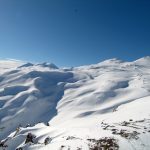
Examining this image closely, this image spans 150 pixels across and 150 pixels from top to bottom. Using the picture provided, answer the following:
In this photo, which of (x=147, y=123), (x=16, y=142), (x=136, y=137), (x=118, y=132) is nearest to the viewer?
(x=136, y=137)

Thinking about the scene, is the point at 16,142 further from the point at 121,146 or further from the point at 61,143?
the point at 121,146

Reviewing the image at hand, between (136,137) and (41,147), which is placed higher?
(136,137)

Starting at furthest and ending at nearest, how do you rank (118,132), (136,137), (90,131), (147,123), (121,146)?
(147,123)
(90,131)
(118,132)
(136,137)
(121,146)

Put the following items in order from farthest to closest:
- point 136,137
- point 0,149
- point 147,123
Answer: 1. point 0,149
2. point 147,123
3. point 136,137

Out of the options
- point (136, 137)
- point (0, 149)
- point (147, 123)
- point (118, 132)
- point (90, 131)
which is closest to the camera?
point (136, 137)

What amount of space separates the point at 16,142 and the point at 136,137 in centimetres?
2173

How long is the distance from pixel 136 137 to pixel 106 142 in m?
2.90

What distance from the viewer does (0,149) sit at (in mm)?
31203

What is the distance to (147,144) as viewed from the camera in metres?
21.6

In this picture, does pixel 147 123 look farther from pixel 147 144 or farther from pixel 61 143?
pixel 61 143

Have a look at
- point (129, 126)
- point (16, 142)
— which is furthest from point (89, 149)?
point (16, 142)

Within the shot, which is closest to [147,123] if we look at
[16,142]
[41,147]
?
[41,147]

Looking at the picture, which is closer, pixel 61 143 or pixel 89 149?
pixel 89 149

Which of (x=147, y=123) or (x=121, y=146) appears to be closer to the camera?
(x=121, y=146)
